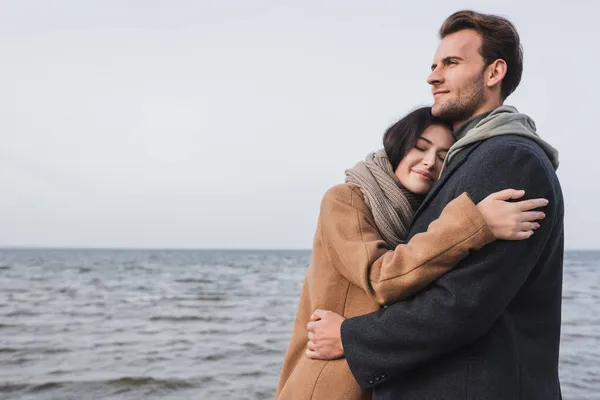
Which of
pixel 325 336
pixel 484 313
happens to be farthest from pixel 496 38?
pixel 325 336

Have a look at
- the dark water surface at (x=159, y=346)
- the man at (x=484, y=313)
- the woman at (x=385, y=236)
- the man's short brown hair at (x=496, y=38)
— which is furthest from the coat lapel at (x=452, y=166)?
the dark water surface at (x=159, y=346)

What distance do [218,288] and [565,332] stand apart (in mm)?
13507

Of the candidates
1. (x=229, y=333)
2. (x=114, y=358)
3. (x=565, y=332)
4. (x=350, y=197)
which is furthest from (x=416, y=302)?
(x=565, y=332)

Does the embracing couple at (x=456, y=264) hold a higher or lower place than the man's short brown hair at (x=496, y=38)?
lower

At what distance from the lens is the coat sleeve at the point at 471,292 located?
176 centimetres

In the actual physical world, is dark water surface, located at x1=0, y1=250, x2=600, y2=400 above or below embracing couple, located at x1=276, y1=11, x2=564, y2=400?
below

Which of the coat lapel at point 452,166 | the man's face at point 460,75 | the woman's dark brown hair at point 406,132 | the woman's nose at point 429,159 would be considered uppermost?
the man's face at point 460,75

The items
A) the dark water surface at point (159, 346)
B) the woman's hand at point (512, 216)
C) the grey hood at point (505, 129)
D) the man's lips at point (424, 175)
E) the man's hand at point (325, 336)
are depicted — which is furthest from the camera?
the dark water surface at point (159, 346)

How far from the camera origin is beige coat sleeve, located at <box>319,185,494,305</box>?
1.79 m

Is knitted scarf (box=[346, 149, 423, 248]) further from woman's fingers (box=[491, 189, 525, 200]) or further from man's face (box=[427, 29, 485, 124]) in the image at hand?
woman's fingers (box=[491, 189, 525, 200])

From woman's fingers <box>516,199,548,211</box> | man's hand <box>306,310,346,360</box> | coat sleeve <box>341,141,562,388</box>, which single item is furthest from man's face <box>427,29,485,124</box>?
man's hand <box>306,310,346,360</box>

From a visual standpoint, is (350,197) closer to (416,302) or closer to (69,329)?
(416,302)

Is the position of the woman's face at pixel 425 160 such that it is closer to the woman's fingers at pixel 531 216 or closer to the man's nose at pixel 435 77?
the man's nose at pixel 435 77

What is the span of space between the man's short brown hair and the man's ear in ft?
0.06
